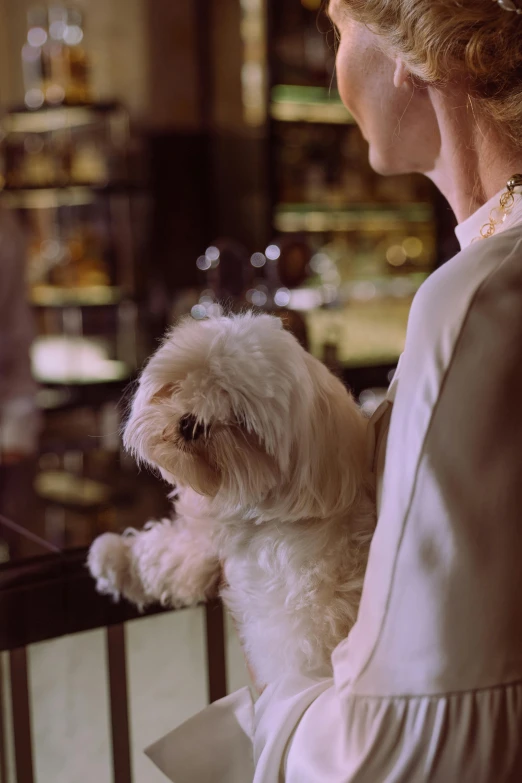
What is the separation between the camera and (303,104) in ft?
Answer: 14.0

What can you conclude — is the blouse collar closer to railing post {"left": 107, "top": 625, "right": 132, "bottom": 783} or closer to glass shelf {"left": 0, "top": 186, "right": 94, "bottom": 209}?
railing post {"left": 107, "top": 625, "right": 132, "bottom": 783}

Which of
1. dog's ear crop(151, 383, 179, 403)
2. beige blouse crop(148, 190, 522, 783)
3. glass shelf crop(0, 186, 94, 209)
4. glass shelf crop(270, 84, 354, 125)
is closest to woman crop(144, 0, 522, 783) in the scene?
beige blouse crop(148, 190, 522, 783)

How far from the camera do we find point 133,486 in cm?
150

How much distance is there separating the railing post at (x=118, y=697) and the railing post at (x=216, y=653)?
12cm

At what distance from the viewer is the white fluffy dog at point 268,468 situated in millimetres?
788

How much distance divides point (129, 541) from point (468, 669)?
0.55 metres

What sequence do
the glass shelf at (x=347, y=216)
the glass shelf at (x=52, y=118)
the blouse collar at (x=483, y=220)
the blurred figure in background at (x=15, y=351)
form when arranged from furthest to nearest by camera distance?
the glass shelf at (x=347, y=216)
the glass shelf at (x=52, y=118)
the blurred figure in background at (x=15, y=351)
the blouse collar at (x=483, y=220)

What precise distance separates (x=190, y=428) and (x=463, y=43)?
408 millimetres

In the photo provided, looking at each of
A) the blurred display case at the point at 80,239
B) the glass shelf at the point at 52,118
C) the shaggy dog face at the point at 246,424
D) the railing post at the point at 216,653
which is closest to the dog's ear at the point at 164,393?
the shaggy dog face at the point at 246,424

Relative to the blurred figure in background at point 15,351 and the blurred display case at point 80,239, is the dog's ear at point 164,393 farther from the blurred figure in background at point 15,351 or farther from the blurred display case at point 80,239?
the blurred display case at point 80,239

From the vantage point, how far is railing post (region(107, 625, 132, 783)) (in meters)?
1.12

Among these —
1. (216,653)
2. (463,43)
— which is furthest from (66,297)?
(463,43)

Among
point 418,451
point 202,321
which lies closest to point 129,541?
point 202,321

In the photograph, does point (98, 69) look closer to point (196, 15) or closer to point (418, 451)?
point (196, 15)
